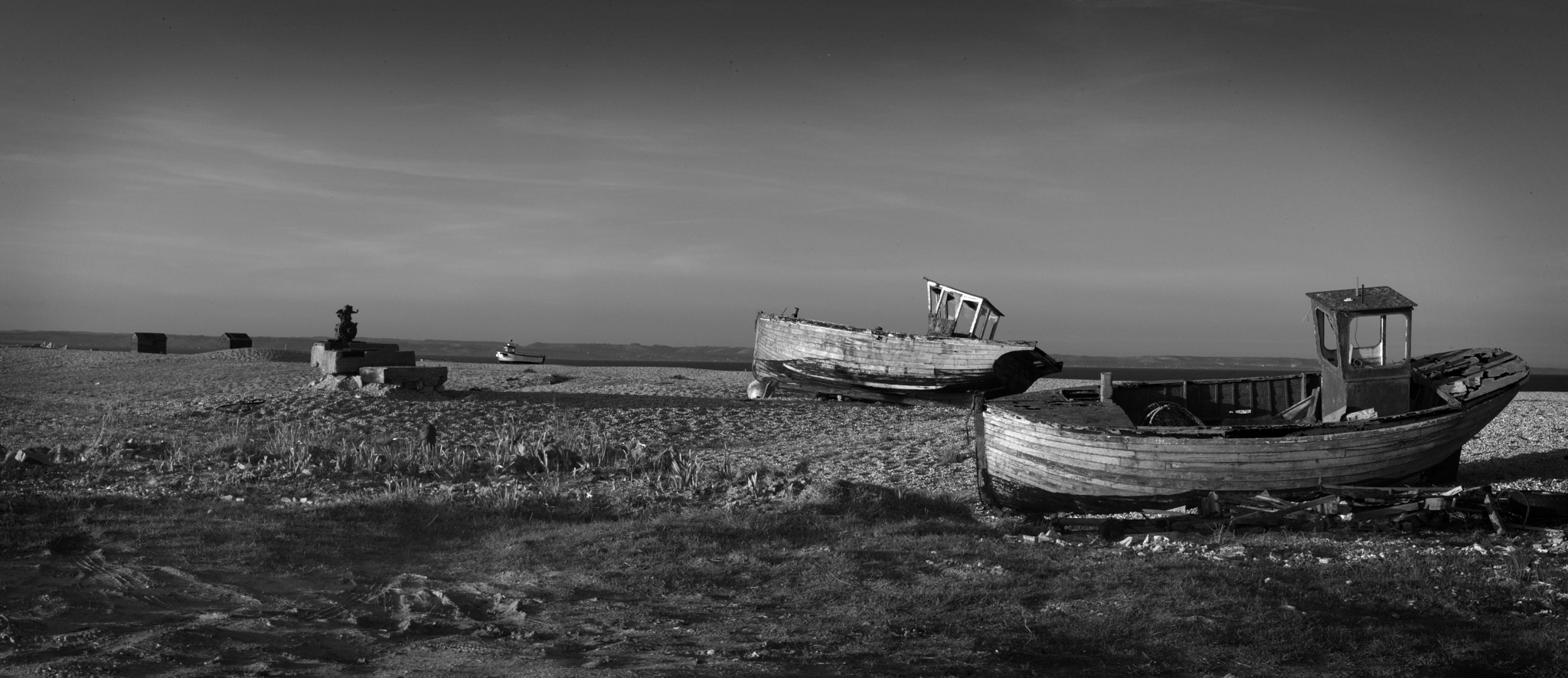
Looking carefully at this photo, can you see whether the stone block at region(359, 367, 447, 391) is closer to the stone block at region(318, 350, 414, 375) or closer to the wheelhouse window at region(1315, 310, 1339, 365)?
the stone block at region(318, 350, 414, 375)

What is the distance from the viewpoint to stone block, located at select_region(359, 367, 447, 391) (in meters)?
18.8

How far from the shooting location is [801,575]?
746 centimetres

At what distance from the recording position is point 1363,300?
12742 mm

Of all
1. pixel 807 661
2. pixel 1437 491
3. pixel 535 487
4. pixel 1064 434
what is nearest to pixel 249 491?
pixel 535 487

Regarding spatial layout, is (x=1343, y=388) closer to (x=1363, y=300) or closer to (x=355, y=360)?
(x=1363, y=300)

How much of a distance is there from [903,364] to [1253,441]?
14140mm

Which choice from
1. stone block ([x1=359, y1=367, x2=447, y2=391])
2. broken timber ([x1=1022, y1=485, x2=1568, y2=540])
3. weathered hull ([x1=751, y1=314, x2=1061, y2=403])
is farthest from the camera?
weathered hull ([x1=751, y1=314, x2=1061, y2=403])

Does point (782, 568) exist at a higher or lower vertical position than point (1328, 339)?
lower

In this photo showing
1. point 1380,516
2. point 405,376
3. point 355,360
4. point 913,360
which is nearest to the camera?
point 1380,516

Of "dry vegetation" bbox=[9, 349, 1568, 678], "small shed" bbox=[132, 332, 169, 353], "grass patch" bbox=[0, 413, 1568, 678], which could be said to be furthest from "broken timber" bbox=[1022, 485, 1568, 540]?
"small shed" bbox=[132, 332, 169, 353]

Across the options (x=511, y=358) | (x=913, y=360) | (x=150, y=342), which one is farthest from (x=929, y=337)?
(x=511, y=358)

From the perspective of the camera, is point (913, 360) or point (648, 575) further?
point (913, 360)

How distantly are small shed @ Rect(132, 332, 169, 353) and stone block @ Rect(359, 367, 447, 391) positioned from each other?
1596cm

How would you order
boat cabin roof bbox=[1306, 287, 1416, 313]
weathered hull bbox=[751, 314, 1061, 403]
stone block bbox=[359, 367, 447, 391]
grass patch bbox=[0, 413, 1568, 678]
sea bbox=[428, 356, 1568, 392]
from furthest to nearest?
sea bbox=[428, 356, 1568, 392]
weathered hull bbox=[751, 314, 1061, 403]
stone block bbox=[359, 367, 447, 391]
boat cabin roof bbox=[1306, 287, 1416, 313]
grass patch bbox=[0, 413, 1568, 678]
